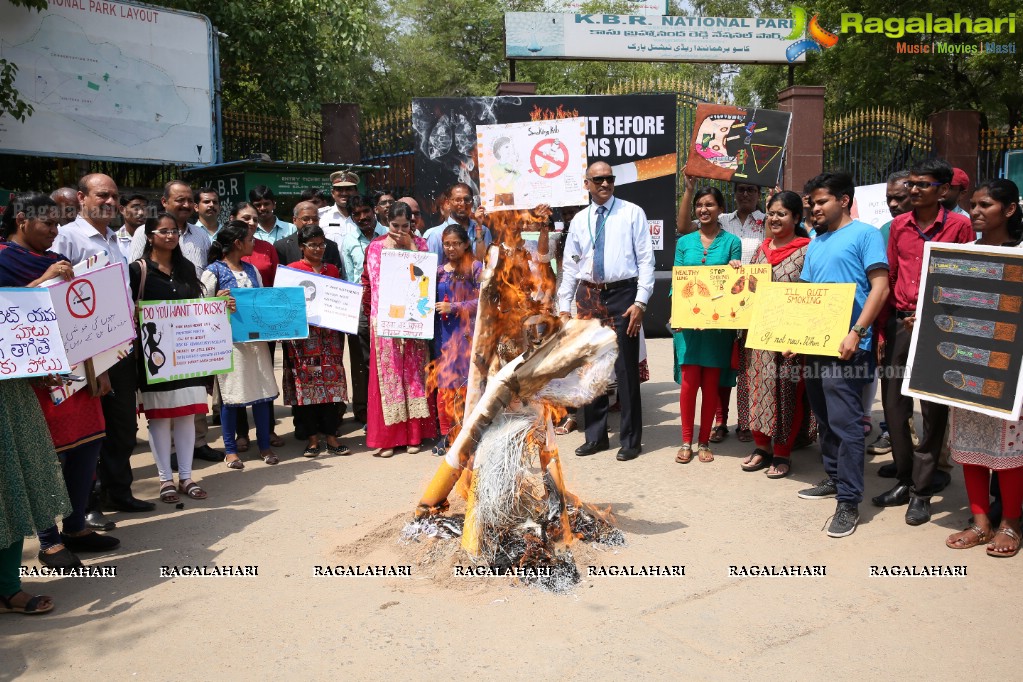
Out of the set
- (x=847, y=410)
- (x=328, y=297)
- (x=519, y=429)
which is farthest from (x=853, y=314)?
(x=328, y=297)

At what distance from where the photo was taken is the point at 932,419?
493 centimetres

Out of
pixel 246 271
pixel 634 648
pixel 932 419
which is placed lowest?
pixel 634 648

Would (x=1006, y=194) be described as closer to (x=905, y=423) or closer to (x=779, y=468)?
(x=905, y=423)

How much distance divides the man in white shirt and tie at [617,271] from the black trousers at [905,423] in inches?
69.6

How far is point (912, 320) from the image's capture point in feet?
16.1

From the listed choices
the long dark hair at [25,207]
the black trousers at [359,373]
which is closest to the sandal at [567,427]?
the black trousers at [359,373]

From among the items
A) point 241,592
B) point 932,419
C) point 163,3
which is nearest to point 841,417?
point 932,419

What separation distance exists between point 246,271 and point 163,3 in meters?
12.2

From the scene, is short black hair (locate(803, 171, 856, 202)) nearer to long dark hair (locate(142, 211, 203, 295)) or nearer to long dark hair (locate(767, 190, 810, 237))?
long dark hair (locate(767, 190, 810, 237))

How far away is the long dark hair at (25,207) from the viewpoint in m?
4.20

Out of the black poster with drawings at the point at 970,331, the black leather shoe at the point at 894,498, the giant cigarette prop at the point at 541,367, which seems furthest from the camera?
the black leather shoe at the point at 894,498

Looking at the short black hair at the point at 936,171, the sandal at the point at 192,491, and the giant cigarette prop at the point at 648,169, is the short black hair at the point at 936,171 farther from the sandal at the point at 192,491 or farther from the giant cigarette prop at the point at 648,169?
the giant cigarette prop at the point at 648,169

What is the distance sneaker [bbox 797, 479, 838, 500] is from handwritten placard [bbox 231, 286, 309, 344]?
3.97m

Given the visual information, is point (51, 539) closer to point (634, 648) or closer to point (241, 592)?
point (241, 592)
